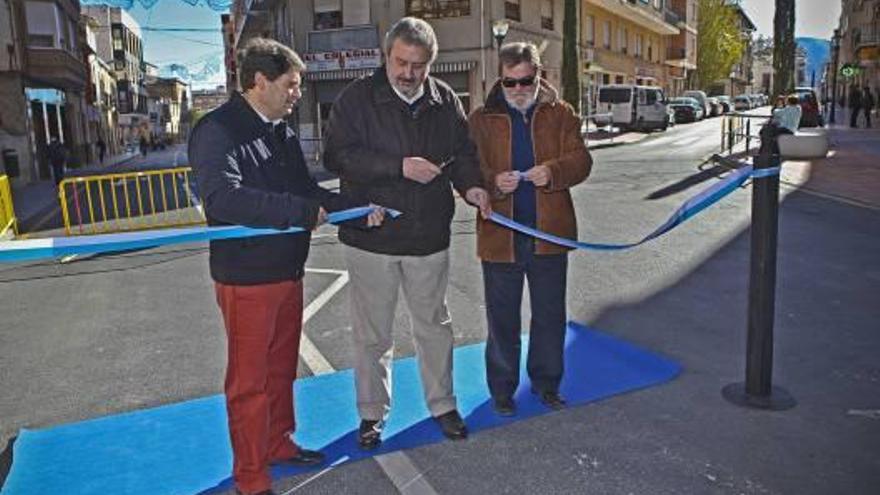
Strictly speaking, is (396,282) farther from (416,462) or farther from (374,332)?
(416,462)

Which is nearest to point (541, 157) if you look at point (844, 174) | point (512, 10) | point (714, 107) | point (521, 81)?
point (521, 81)

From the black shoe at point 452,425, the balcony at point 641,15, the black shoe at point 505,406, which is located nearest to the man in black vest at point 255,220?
the black shoe at point 452,425

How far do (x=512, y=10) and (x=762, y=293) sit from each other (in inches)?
1117

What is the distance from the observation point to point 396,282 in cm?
351

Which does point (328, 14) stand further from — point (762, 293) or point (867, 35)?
point (867, 35)

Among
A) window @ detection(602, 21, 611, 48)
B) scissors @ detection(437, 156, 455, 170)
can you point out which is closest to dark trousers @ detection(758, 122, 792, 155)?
scissors @ detection(437, 156, 455, 170)

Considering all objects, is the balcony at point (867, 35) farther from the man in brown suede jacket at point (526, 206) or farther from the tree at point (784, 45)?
the man in brown suede jacket at point (526, 206)

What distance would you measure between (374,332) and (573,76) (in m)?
27.2

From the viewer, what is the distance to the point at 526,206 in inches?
151

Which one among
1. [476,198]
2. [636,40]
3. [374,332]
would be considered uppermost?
[636,40]

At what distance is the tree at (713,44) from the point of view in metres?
62.0

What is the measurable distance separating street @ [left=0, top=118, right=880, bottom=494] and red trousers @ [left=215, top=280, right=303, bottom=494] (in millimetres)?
238

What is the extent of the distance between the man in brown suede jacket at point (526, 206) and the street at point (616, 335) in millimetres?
344

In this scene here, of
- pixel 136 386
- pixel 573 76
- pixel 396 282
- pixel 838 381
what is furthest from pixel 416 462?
pixel 573 76
